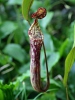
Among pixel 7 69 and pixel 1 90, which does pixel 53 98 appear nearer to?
pixel 1 90

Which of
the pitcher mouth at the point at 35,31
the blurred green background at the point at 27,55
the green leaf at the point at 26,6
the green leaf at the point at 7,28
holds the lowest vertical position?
the blurred green background at the point at 27,55

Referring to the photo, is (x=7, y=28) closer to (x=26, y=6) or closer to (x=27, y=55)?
(x=27, y=55)

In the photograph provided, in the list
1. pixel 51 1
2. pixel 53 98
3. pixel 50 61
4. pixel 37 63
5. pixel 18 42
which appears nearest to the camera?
pixel 37 63

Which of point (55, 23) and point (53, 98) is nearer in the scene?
point (53, 98)

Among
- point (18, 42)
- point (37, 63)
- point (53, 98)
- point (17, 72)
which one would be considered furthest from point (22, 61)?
point (37, 63)

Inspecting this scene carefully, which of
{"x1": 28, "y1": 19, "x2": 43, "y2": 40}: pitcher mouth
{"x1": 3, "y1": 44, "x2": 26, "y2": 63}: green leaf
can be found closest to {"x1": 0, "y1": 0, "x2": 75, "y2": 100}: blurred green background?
{"x1": 3, "y1": 44, "x2": 26, "y2": 63}: green leaf

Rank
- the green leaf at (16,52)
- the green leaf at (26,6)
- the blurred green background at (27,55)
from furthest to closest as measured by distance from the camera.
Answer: the green leaf at (16,52)
the blurred green background at (27,55)
the green leaf at (26,6)

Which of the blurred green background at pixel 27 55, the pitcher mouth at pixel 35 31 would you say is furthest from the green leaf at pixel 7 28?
the pitcher mouth at pixel 35 31

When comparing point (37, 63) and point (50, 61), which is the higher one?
point (37, 63)

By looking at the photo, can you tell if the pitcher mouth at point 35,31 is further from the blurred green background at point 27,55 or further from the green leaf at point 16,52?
the green leaf at point 16,52
